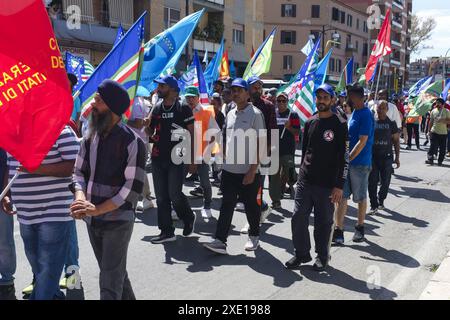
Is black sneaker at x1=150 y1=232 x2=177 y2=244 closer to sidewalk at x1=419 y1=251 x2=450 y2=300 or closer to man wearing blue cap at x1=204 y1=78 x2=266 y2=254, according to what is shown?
man wearing blue cap at x1=204 y1=78 x2=266 y2=254

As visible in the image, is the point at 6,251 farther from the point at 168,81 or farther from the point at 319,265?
the point at 319,265

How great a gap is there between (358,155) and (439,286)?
2087 millimetres

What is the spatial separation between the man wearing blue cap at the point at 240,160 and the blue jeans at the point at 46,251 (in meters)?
2.24

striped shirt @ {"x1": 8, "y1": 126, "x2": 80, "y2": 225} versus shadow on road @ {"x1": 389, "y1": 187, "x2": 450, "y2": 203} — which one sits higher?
striped shirt @ {"x1": 8, "y1": 126, "x2": 80, "y2": 225}

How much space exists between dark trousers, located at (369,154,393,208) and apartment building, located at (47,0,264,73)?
A: 13.9m

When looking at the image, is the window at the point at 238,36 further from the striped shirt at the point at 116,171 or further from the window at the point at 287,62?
the striped shirt at the point at 116,171

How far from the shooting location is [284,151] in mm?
8781

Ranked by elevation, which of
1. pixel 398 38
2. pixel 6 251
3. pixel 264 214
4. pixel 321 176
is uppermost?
pixel 398 38

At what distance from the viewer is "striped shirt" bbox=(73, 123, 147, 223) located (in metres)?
3.55

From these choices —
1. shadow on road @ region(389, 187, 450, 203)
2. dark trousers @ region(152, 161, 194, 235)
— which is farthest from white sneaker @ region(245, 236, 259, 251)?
shadow on road @ region(389, 187, 450, 203)

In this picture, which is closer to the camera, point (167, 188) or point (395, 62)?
point (167, 188)

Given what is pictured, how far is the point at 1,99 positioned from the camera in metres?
3.03

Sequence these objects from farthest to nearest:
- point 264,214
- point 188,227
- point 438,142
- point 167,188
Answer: point 438,142 < point 264,214 < point 188,227 < point 167,188

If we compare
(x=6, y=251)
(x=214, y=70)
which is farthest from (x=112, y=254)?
(x=214, y=70)
